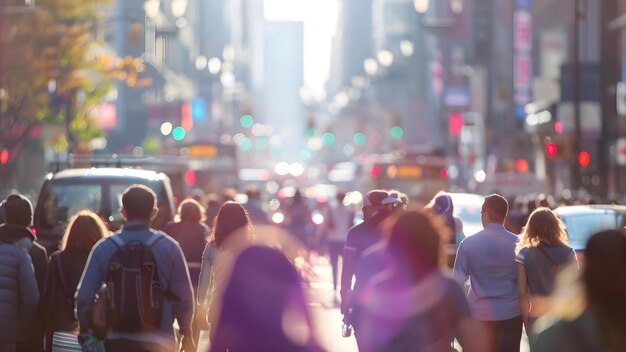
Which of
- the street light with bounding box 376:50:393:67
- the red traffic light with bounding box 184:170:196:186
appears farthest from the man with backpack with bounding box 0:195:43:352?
the street light with bounding box 376:50:393:67

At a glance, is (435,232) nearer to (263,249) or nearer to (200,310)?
(263,249)

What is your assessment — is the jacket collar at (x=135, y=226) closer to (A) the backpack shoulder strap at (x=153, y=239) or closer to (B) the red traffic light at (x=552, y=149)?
(A) the backpack shoulder strap at (x=153, y=239)

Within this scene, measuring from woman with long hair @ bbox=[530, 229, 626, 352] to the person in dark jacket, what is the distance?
604cm

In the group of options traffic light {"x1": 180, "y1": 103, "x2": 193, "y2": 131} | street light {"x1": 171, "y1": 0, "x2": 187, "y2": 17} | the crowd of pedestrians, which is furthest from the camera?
street light {"x1": 171, "y1": 0, "x2": 187, "y2": 17}

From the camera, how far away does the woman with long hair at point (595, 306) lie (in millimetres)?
5742

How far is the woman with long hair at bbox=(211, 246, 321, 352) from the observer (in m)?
7.02

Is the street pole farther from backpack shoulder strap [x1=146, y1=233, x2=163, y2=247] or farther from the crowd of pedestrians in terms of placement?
backpack shoulder strap [x1=146, y1=233, x2=163, y2=247]

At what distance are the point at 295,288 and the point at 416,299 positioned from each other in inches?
21.5

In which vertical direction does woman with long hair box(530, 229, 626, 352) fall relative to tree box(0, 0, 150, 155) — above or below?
below

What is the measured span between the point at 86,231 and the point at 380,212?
302 cm

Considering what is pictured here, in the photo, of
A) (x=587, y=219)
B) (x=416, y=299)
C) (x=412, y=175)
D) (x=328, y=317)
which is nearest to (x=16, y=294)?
(x=416, y=299)

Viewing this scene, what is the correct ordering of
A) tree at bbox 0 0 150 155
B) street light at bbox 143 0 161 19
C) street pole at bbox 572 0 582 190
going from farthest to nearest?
1. street light at bbox 143 0 161 19
2. tree at bbox 0 0 150 155
3. street pole at bbox 572 0 582 190

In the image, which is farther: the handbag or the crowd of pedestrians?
the handbag

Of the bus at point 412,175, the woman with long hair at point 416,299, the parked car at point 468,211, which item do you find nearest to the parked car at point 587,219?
the parked car at point 468,211
